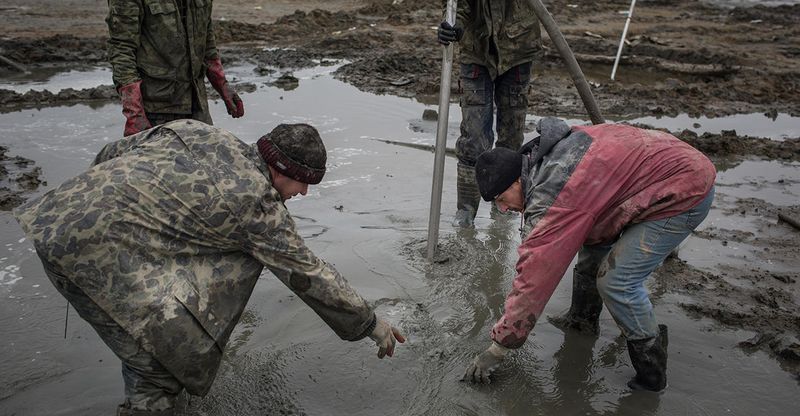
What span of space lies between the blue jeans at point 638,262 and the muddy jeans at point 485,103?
2039mm

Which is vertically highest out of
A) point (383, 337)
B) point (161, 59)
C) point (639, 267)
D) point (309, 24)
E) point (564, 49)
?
point (564, 49)

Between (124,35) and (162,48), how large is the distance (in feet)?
0.81

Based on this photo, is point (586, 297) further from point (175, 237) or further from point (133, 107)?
point (133, 107)

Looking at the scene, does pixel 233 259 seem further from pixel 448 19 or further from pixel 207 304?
pixel 448 19

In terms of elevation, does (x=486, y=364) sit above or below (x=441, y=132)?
below

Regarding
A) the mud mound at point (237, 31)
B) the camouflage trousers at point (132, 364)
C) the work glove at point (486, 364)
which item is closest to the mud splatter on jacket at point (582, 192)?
the work glove at point (486, 364)

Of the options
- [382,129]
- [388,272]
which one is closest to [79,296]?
[388,272]

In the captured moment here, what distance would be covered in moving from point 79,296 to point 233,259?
1.78 feet

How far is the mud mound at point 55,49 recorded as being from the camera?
10430mm

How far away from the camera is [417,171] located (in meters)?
6.10

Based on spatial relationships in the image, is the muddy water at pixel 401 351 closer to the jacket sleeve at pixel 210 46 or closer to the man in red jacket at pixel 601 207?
the man in red jacket at pixel 601 207

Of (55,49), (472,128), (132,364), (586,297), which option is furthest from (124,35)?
(55,49)

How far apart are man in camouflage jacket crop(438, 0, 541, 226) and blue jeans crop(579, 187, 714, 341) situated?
203 cm

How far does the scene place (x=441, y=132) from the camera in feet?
14.0
